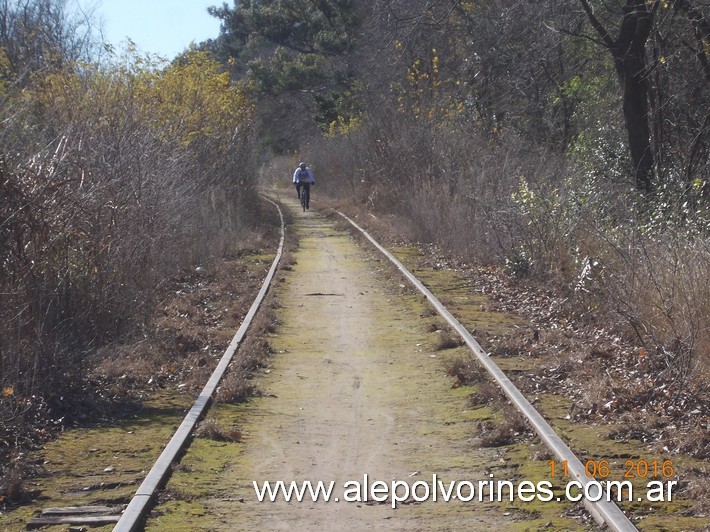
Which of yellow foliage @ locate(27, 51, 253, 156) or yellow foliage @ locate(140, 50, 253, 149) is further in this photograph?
yellow foliage @ locate(140, 50, 253, 149)

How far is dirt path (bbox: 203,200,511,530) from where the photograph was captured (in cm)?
584

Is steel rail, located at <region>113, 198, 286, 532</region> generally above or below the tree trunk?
below

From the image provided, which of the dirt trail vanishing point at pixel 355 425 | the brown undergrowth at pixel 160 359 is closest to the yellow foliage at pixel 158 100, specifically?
the brown undergrowth at pixel 160 359

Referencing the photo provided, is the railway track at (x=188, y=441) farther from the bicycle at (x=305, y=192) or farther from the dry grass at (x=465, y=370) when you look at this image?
the bicycle at (x=305, y=192)

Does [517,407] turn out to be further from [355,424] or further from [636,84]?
[636,84]

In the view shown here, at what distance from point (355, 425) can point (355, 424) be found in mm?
31

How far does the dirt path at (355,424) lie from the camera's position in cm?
584

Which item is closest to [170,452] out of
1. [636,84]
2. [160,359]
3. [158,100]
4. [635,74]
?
[160,359]

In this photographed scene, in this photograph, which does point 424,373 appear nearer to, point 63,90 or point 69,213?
point 69,213

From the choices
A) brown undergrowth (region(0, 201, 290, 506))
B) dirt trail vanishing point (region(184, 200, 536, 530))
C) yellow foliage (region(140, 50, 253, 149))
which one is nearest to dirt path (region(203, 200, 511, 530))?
dirt trail vanishing point (region(184, 200, 536, 530))

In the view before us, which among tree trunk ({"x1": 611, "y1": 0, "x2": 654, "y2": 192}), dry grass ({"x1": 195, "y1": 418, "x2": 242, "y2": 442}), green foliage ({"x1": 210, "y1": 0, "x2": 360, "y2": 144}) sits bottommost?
dry grass ({"x1": 195, "y1": 418, "x2": 242, "y2": 442})
